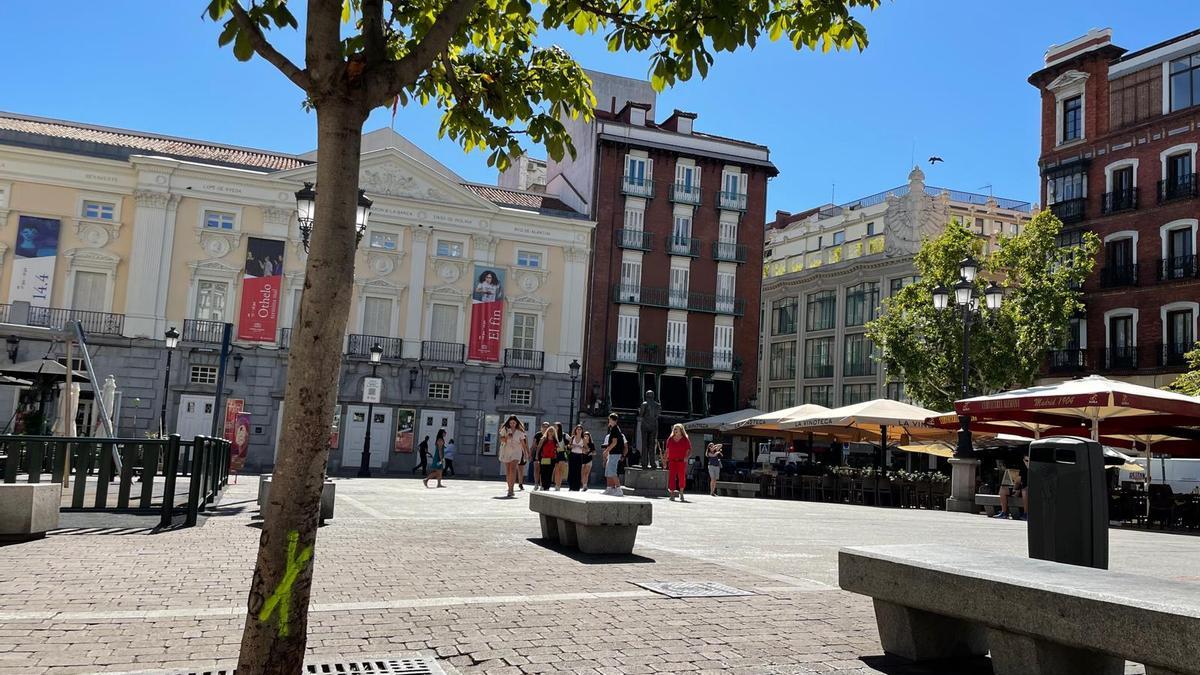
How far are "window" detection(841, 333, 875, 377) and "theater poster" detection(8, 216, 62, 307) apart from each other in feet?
130

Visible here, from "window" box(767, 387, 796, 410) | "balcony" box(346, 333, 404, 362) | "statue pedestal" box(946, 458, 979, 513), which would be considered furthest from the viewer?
"window" box(767, 387, 796, 410)

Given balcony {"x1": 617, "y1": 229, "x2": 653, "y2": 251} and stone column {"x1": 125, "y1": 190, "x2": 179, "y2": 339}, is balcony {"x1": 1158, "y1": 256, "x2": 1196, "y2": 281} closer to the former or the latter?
balcony {"x1": 617, "y1": 229, "x2": 653, "y2": 251}

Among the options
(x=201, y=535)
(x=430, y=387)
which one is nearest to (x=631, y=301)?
(x=430, y=387)

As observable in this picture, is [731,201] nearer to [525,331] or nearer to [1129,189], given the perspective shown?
[525,331]

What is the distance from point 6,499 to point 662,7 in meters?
7.66

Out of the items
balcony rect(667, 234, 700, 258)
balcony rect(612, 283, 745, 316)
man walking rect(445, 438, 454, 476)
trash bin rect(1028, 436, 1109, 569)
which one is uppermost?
balcony rect(667, 234, 700, 258)

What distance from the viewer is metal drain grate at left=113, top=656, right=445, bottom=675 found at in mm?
A: 4398

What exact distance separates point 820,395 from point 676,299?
16338mm

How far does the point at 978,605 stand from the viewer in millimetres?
4340

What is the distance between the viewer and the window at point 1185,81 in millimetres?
34219

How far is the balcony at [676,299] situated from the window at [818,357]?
1262cm

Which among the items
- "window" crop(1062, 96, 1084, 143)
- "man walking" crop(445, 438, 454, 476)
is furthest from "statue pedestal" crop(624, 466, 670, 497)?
"window" crop(1062, 96, 1084, 143)

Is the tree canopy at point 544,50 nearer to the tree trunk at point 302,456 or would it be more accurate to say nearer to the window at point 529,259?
the tree trunk at point 302,456

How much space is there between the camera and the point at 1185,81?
34.7m
